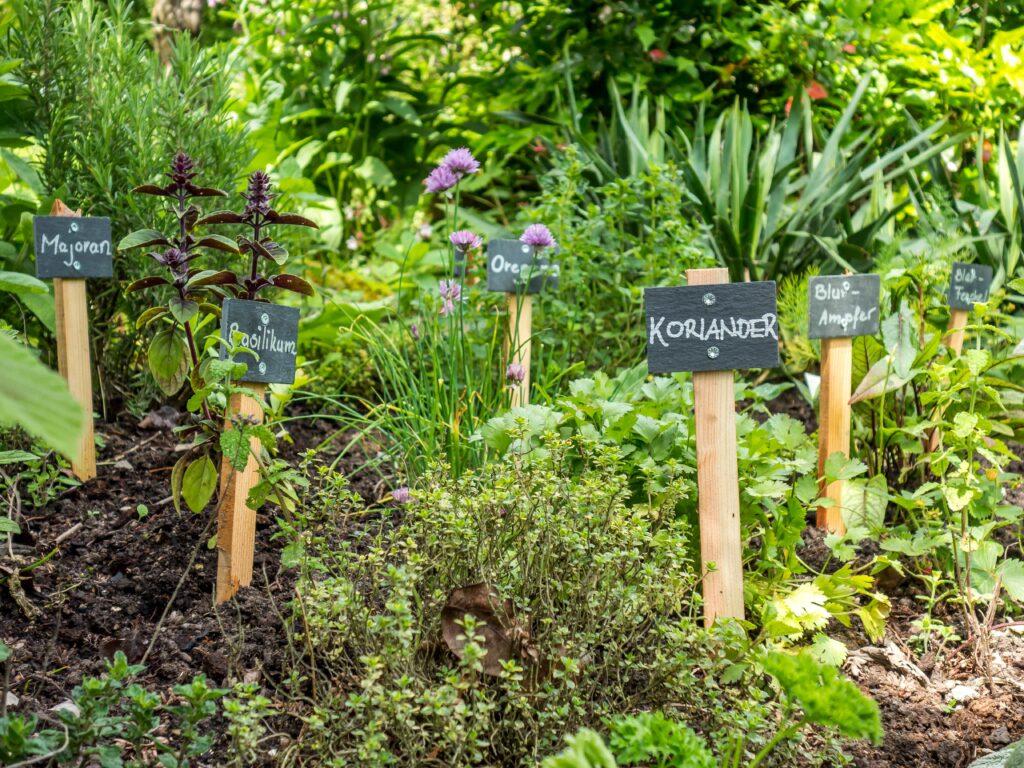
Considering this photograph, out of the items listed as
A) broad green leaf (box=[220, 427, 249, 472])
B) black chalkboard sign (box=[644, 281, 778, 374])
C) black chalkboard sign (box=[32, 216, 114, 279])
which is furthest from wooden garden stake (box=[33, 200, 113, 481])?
black chalkboard sign (box=[644, 281, 778, 374])

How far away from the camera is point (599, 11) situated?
5.21 m

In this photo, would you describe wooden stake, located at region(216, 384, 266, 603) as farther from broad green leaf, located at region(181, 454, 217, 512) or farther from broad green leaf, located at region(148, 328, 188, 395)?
broad green leaf, located at region(148, 328, 188, 395)

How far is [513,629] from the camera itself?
1.60 metres

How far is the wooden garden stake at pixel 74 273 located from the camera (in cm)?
247

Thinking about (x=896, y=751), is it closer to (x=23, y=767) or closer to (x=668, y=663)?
(x=668, y=663)

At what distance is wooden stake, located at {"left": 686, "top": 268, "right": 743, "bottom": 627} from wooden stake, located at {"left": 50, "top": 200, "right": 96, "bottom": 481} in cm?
152

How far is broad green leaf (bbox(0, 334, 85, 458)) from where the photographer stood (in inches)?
36.2

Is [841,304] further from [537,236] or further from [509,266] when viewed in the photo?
[509,266]

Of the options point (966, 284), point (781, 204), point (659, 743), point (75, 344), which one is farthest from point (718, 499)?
point (781, 204)

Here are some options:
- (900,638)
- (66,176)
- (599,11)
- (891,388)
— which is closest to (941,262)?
(891,388)

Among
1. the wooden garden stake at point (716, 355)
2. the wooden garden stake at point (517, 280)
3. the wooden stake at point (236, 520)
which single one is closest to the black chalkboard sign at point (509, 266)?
the wooden garden stake at point (517, 280)

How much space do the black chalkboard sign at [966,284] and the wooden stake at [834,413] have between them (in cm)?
53

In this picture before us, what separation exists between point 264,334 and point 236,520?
0.37m

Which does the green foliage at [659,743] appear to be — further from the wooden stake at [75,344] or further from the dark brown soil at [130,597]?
the wooden stake at [75,344]
